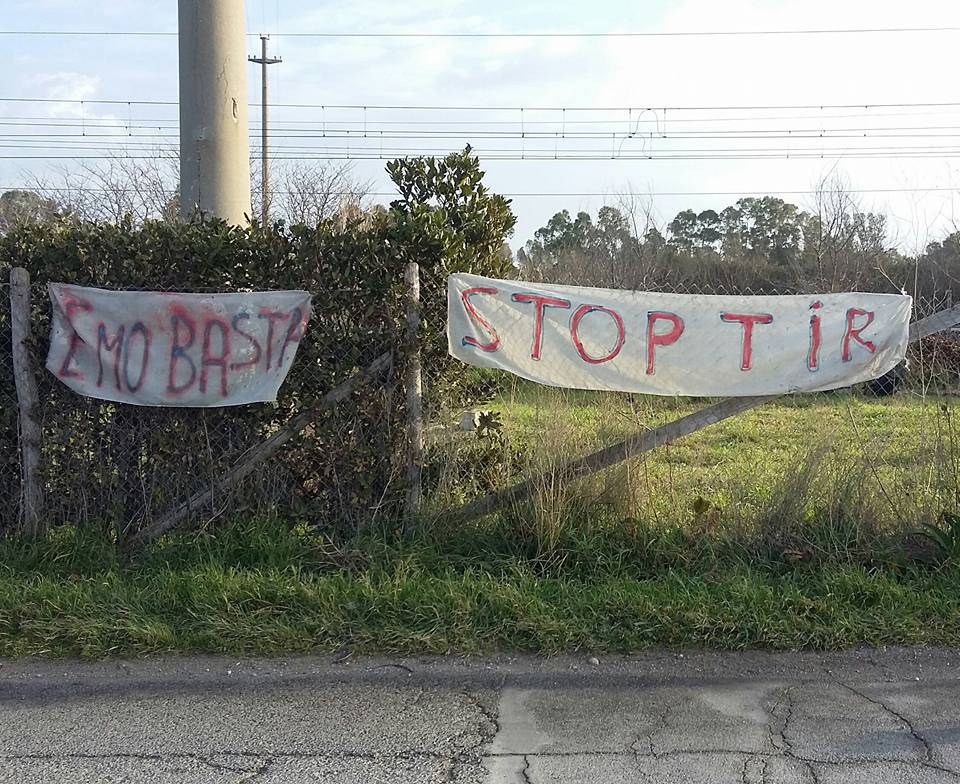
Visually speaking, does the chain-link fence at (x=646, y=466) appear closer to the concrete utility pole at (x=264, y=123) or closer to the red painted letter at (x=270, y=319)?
the red painted letter at (x=270, y=319)

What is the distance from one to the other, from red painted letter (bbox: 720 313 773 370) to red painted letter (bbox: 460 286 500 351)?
1.31 meters

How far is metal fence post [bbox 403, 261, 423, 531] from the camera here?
487cm

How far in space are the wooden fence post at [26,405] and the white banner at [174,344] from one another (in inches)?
6.7

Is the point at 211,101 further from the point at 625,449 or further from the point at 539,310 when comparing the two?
the point at 625,449

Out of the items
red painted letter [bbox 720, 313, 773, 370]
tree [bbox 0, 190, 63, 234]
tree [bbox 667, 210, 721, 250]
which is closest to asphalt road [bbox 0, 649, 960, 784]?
red painted letter [bbox 720, 313, 773, 370]

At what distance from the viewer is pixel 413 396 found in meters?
4.95

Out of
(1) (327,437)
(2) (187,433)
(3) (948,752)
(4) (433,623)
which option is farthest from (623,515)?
(2) (187,433)

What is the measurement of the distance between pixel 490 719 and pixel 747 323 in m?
2.68

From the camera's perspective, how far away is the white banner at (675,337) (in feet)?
15.8

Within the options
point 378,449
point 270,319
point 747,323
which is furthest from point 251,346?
point 747,323

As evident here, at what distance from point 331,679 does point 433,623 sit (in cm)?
58

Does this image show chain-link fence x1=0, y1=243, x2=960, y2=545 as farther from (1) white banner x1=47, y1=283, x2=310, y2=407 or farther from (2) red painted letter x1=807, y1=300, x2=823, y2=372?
(2) red painted letter x1=807, y1=300, x2=823, y2=372

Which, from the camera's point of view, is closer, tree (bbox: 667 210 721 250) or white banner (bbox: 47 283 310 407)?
A: white banner (bbox: 47 283 310 407)

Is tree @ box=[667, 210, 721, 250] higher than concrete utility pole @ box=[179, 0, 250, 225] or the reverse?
higher
